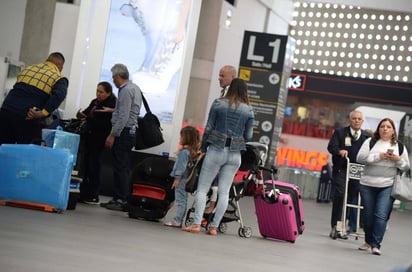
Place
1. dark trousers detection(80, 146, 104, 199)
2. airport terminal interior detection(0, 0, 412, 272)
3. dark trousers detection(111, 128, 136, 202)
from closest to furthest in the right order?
airport terminal interior detection(0, 0, 412, 272)
dark trousers detection(111, 128, 136, 202)
dark trousers detection(80, 146, 104, 199)

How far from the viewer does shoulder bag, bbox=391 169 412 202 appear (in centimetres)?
1007

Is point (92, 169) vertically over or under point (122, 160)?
under

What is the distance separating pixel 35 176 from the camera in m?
9.45

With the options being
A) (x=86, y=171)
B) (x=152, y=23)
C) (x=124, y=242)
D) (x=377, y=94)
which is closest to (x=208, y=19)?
(x=377, y=94)

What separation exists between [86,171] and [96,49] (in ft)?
7.90

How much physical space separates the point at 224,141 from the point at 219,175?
0.39 m

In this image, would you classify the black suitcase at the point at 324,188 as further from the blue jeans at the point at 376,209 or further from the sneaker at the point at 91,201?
the blue jeans at the point at 376,209

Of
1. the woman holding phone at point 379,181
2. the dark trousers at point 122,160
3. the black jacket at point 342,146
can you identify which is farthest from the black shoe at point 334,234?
the dark trousers at point 122,160

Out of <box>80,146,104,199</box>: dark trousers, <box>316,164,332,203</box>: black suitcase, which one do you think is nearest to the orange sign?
<box>316,164,332,203</box>: black suitcase

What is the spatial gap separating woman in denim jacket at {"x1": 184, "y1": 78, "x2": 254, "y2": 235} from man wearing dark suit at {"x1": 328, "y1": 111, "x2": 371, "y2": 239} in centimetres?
275

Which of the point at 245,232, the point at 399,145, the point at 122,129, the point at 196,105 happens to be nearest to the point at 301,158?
the point at 196,105

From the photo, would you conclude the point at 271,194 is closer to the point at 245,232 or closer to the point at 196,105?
the point at 245,232

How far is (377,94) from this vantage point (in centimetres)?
3148

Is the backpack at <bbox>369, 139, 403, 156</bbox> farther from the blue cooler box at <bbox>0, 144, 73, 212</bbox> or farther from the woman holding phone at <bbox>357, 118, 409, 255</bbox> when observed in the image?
the blue cooler box at <bbox>0, 144, 73, 212</bbox>
